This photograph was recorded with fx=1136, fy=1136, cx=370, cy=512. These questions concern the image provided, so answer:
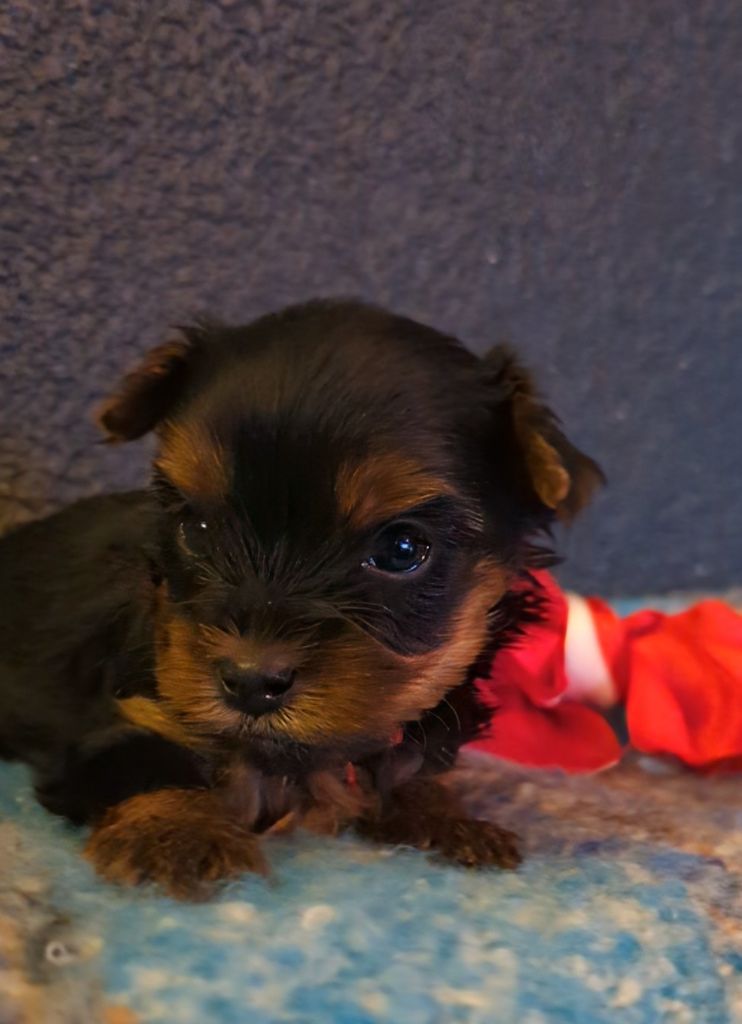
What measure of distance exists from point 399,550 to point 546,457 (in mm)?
266

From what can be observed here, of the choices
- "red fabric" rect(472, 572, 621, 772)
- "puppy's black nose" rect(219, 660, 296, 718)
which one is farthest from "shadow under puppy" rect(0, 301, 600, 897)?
"red fabric" rect(472, 572, 621, 772)

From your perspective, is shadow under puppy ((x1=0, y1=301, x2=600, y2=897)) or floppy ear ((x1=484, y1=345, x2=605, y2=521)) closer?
shadow under puppy ((x1=0, y1=301, x2=600, y2=897))

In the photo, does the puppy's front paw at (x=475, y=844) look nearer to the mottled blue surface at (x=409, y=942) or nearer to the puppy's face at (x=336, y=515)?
the mottled blue surface at (x=409, y=942)

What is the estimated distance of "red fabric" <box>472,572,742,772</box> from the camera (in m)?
2.23

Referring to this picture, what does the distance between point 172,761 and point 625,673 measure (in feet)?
3.48

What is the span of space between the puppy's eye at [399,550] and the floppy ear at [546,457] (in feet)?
0.69

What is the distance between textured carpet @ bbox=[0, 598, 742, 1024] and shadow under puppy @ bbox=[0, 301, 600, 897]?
77 millimetres

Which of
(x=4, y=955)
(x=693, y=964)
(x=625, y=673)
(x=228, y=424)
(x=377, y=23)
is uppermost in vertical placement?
(x=377, y=23)

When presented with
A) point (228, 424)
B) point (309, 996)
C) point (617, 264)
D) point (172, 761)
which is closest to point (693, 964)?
point (309, 996)

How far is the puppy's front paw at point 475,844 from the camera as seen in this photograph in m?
1.68

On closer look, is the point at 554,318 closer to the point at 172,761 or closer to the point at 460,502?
the point at 460,502

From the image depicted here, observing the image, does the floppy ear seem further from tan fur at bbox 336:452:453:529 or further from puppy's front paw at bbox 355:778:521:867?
puppy's front paw at bbox 355:778:521:867

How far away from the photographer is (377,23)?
275cm

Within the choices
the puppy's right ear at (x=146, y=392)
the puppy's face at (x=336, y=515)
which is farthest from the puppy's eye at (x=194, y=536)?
the puppy's right ear at (x=146, y=392)
